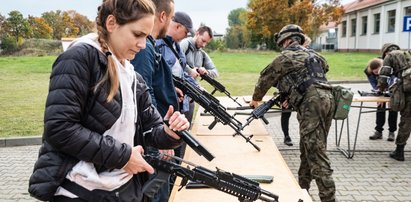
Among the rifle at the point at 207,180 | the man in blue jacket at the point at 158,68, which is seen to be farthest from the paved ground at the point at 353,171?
the rifle at the point at 207,180

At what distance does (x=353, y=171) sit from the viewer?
18.2ft

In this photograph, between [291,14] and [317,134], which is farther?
[291,14]

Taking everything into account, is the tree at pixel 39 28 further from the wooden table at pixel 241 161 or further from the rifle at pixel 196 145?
the rifle at pixel 196 145

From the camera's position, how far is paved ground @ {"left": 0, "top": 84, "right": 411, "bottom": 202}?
15.3 ft

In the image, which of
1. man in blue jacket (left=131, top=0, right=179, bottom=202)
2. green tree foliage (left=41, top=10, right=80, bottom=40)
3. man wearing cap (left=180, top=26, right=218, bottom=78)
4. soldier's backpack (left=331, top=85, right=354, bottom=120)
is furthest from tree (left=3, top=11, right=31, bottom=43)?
man in blue jacket (left=131, top=0, right=179, bottom=202)

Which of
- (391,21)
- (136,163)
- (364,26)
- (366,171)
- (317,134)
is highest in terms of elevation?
(391,21)

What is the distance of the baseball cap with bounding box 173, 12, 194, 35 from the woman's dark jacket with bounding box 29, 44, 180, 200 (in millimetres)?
2248

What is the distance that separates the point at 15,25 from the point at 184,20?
37540 millimetres

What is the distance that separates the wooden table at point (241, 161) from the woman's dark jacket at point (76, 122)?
3.57 feet

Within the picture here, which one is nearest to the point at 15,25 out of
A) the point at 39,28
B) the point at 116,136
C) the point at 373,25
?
the point at 39,28

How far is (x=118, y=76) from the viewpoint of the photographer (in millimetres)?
1645

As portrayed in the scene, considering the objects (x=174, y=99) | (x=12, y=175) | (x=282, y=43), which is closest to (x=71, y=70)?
(x=174, y=99)

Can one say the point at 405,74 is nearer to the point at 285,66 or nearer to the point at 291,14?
the point at 285,66

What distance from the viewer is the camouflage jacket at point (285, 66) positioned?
398 centimetres
